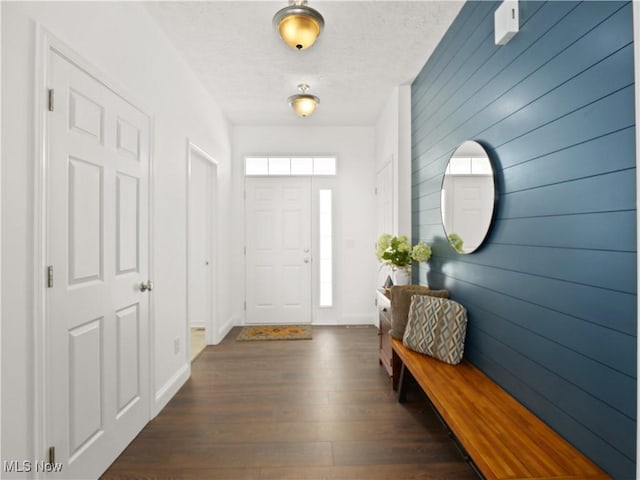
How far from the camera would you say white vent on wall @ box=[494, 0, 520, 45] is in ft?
5.28

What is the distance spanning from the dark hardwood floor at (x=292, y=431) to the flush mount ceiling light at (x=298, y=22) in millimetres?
2510

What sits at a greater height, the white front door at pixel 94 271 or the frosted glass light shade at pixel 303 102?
the frosted glass light shade at pixel 303 102

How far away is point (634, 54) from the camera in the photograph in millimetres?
1012

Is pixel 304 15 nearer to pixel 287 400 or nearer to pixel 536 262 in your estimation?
pixel 536 262

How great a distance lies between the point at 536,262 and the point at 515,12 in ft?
4.02

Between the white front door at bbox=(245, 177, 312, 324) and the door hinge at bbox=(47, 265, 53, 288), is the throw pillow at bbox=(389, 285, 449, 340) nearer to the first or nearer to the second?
the door hinge at bbox=(47, 265, 53, 288)

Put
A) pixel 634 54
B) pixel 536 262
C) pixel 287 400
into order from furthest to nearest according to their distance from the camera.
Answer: pixel 287 400, pixel 536 262, pixel 634 54

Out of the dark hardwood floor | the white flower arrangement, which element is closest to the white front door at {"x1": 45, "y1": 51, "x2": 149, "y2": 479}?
the dark hardwood floor

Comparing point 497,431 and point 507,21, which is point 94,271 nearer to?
point 497,431

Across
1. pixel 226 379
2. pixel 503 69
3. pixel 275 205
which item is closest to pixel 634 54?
pixel 503 69

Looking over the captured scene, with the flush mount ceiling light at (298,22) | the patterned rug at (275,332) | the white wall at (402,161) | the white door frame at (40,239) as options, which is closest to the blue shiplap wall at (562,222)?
the flush mount ceiling light at (298,22)

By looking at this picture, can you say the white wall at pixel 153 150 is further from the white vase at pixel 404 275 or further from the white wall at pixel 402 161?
the white wall at pixel 402 161

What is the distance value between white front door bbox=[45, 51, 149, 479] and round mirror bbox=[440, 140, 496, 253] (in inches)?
82.0

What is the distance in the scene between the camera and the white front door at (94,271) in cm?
143
